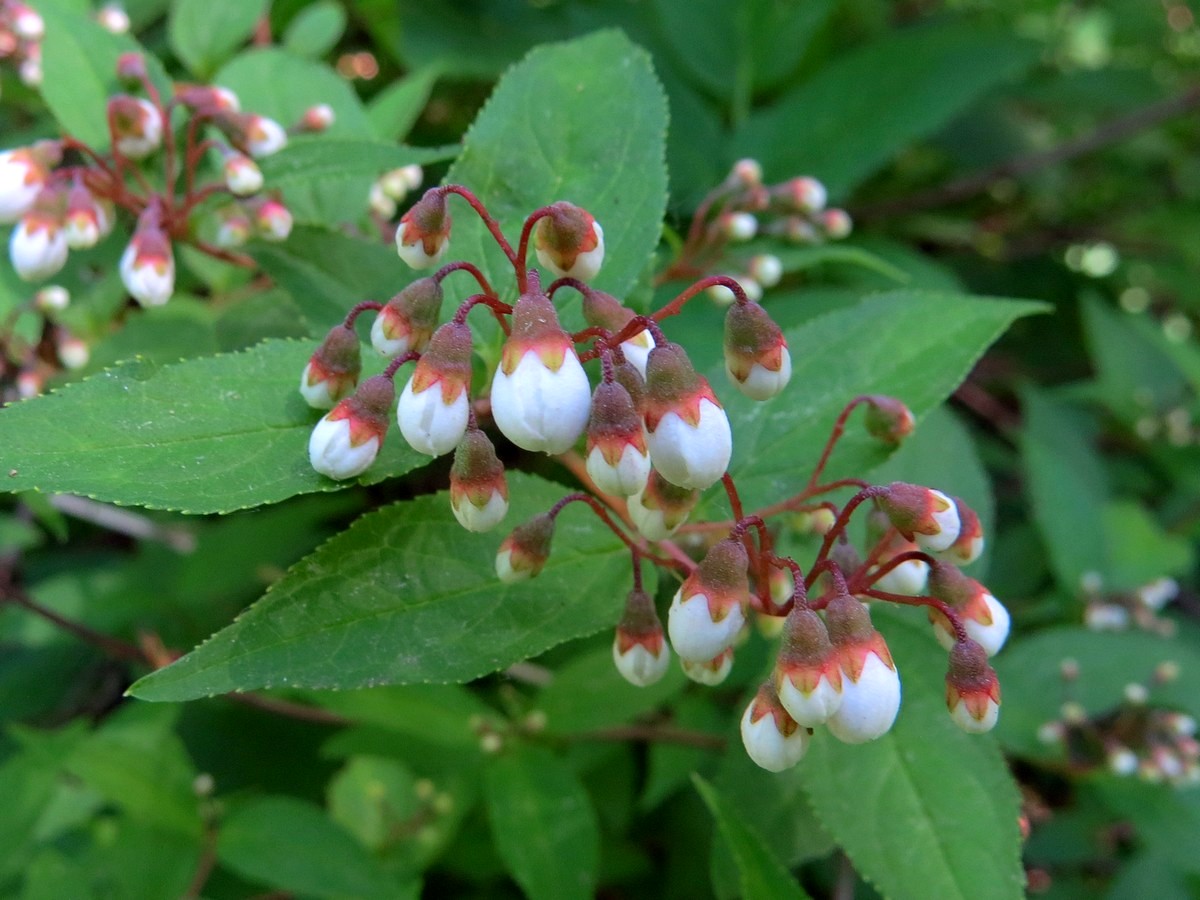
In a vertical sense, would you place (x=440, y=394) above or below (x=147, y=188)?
above

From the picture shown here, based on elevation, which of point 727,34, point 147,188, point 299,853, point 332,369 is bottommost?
point 299,853

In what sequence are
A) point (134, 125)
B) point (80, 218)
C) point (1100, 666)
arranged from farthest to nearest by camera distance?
point (1100, 666) → point (134, 125) → point (80, 218)

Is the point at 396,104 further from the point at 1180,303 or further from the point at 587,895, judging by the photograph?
the point at 1180,303

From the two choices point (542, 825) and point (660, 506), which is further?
point (542, 825)

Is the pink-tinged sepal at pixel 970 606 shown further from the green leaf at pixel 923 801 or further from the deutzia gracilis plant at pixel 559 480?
the green leaf at pixel 923 801

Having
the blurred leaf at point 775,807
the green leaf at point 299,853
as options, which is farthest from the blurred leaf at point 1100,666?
the green leaf at point 299,853

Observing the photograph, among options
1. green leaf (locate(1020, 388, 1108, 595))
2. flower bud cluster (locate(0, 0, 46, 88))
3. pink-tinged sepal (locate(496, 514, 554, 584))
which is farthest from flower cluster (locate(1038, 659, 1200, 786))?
flower bud cluster (locate(0, 0, 46, 88))

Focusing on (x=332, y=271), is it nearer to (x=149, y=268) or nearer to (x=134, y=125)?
(x=149, y=268)

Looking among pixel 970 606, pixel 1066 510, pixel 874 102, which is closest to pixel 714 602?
pixel 970 606

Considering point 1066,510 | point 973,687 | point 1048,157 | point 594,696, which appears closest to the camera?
point 973,687
